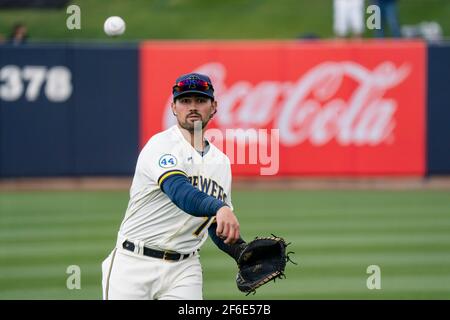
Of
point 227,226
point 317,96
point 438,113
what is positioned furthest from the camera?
point 438,113

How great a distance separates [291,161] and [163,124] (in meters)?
2.37

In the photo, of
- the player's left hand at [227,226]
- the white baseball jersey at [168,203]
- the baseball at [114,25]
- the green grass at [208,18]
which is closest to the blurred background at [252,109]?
the green grass at [208,18]

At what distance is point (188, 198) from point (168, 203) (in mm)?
507

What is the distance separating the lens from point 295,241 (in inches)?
469

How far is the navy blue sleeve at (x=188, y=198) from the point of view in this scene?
16.8 feet

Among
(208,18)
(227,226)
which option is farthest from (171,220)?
(208,18)

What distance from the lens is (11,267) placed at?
34.3 ft

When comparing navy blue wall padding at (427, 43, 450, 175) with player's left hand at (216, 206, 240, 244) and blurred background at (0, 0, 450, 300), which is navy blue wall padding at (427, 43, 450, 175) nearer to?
blurred background at (0, 0, 450, 300)

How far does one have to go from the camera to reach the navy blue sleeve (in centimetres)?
512

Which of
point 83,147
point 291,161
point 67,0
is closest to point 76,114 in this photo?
point 83,147

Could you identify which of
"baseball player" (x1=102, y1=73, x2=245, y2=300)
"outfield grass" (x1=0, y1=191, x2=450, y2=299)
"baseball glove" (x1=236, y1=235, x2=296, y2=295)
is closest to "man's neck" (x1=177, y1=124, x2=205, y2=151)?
"baseball player" (x1=102, y1=73, x2=245, y2=300)

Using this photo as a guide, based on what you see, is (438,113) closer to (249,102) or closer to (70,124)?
(249,102)

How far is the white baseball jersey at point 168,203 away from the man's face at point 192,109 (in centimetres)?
14

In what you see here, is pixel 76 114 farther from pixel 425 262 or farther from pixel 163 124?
pixel 425 262
